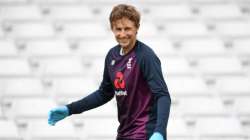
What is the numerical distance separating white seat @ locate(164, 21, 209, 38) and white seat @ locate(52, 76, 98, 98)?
1.15 meters

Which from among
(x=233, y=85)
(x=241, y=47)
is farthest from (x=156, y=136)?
(x=241, y=47)

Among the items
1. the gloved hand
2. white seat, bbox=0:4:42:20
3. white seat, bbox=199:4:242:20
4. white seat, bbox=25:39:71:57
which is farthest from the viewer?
white seat, bbox=0:4:42:20

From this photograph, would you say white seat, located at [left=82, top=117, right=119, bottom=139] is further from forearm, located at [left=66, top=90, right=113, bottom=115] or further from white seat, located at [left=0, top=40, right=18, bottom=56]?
forearm, located at [left=66, top=90, right=113, bottom=115]

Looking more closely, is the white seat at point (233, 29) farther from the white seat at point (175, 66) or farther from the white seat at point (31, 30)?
the white seat at point (31, 30)

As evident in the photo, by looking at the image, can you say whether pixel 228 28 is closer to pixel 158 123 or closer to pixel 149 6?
pixel 149 6

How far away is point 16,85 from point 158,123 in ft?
10.7

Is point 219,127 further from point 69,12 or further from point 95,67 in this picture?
point 69,12

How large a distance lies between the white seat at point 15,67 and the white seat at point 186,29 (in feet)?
4.84

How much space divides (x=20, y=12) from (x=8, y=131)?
2.18 metres

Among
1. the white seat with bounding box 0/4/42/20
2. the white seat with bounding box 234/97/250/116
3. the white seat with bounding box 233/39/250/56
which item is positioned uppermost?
the white seat with bounding box 0/4/42/20

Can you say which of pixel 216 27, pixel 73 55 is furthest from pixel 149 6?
pixel 73 55

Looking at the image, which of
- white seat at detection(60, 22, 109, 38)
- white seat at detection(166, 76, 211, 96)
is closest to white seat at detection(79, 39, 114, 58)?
white seat at detection(60, 22, 109, 38)

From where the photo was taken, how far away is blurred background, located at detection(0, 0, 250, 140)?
4684mm

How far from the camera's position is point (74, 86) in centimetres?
524
